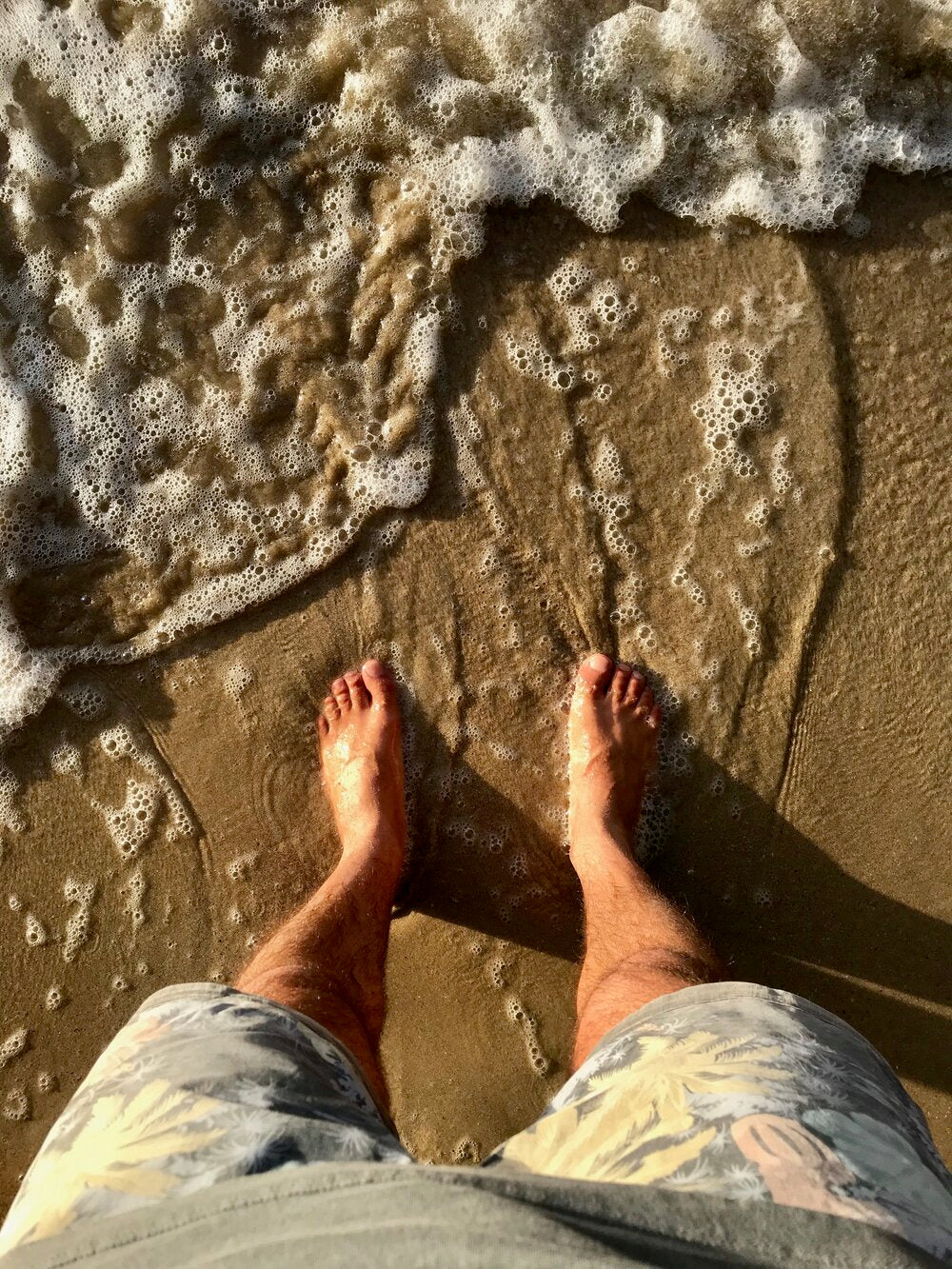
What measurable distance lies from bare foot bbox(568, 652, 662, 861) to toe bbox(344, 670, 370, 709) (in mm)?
505

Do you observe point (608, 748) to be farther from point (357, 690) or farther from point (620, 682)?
point (357, 690)

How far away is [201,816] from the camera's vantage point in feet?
6.85

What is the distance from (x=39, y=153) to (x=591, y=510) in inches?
64.5

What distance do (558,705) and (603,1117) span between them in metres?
0.99

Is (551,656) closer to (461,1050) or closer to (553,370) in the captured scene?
(553,370)

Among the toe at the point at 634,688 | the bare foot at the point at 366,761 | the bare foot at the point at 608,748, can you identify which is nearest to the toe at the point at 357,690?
the bare foot at the point at 366,761

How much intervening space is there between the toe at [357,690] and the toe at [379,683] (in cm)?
1

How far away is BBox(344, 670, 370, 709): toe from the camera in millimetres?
2100

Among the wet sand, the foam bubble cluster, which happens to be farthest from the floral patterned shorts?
the foam bubble cluster

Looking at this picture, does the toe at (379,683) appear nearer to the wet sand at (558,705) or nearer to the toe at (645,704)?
the wet sand at (558,705)

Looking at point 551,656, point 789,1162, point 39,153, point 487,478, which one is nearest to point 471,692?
point 551,656

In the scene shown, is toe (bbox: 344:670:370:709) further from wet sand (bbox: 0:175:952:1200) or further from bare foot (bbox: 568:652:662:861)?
bare foot (bbox: 568:652:662:861)

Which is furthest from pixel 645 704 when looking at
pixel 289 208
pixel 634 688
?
pixel 289 208

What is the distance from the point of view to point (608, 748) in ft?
6.70
